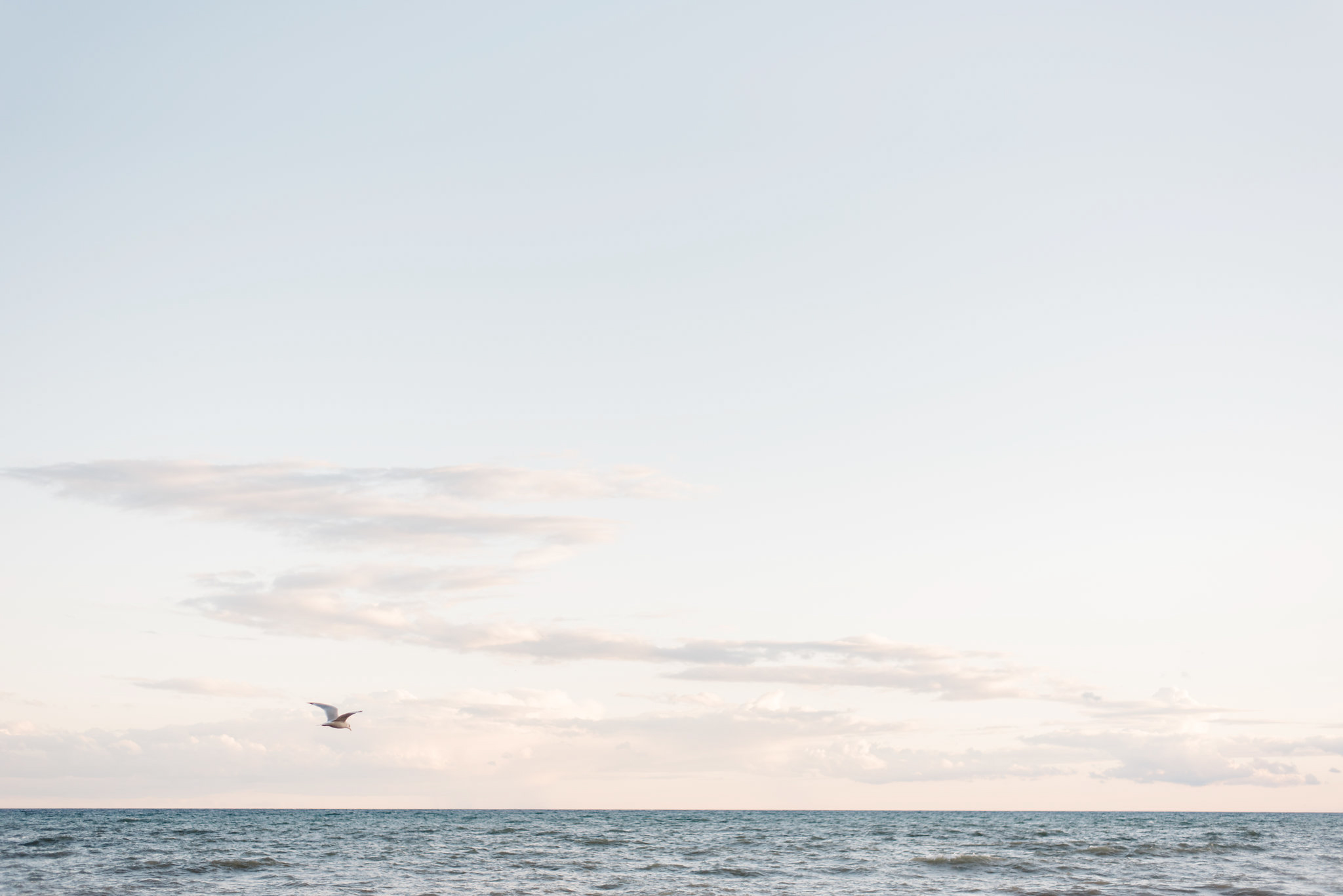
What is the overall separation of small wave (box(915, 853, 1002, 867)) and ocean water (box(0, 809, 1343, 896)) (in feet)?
0.71

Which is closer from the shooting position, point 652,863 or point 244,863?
point 244,863

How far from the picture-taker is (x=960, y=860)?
5044 cm

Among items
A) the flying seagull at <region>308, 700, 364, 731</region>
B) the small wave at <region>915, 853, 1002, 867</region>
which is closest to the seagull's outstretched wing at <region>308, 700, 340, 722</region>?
the flying seagull at <region>308, 700, 364, 731</region>

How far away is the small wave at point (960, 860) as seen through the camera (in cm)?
4897

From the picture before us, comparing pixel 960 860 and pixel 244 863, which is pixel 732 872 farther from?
pixel 244 863

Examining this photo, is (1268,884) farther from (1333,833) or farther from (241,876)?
(1333,833)

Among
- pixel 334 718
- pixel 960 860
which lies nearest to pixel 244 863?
pixel 334 718

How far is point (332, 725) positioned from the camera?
38.4 m

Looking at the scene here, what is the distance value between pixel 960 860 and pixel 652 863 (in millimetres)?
15238

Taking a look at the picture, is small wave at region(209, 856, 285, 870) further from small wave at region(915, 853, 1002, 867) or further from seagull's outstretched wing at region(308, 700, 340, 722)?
small wave at region(915, 853, 1002, 867)

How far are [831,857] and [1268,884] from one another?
2054cm

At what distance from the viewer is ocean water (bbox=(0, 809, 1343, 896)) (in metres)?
37.9

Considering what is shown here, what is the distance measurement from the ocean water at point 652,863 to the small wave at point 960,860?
0.71 ft

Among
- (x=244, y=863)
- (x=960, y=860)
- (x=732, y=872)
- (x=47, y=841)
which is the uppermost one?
(x=244, y=863)
